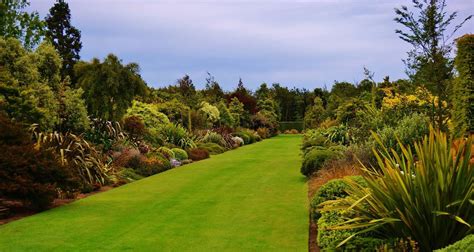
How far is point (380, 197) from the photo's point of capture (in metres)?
5.47

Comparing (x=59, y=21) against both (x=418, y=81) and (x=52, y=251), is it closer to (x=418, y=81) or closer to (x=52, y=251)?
(x=418, y=81)

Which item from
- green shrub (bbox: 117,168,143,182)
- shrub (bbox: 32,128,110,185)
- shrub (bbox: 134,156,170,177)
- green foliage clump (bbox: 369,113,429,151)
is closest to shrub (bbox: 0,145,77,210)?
shrub (bbox: 32,128,110,185)

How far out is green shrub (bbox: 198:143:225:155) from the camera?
24.3m

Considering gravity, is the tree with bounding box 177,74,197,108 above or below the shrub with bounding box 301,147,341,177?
above

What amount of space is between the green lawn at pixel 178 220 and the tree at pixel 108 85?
206 inches

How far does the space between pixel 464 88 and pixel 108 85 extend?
11.0 meters

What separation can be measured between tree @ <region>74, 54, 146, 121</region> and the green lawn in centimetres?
522

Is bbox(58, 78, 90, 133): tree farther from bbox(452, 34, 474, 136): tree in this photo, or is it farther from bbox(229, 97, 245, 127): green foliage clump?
bbox(229, 97, 245, 127): green foliage clump

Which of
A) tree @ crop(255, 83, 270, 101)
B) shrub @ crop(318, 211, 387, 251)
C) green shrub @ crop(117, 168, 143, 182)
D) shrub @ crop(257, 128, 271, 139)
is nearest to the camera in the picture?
shrub @ crop(318, 211, 387, 251)

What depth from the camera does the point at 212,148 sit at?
973 inches

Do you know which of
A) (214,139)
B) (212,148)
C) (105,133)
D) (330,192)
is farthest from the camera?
(214,139)

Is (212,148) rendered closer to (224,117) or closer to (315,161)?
(224,117)

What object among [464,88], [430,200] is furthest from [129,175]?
[430,200]

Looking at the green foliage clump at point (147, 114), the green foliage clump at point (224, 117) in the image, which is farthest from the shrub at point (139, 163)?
the green foliage clump at point (224, 117)
